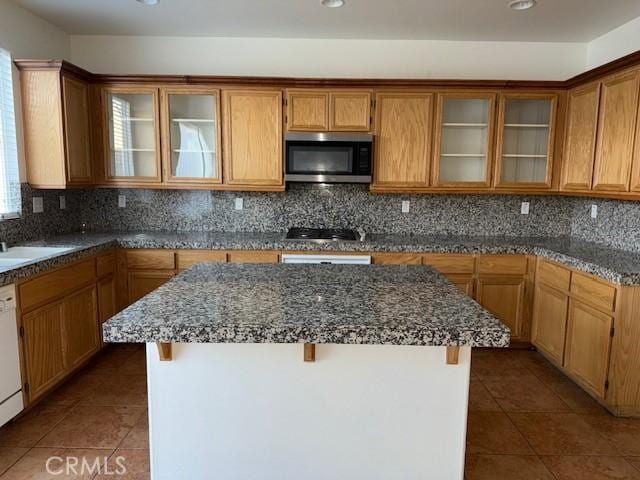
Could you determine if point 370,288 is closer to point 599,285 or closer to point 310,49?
point 599,285

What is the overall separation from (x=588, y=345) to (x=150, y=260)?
124 inches

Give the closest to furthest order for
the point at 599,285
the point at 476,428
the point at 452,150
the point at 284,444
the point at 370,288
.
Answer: the point at 284,444, the point at 370,288, the point at 476,428, the point at 599,285, the point at 452,150

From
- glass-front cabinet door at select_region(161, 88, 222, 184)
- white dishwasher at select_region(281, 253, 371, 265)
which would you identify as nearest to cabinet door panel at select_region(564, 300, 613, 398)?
white dishwasher at select_region(281, 253, 371, 265)

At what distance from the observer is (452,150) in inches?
142

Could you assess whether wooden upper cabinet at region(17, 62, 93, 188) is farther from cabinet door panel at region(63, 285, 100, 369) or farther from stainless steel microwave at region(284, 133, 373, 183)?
stainless steel microwave at region(284, 133, 373, 183)

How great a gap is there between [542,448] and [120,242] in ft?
10.3

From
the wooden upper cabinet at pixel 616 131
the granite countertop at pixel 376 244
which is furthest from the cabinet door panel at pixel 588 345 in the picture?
the wooden upper cabinet at pixel 616 131

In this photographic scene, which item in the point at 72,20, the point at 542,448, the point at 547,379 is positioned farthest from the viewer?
the point at 72,20

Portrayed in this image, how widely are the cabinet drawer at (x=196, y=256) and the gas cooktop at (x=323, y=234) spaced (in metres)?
0.57

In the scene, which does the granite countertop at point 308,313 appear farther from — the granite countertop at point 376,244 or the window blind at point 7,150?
the window blind at point 7,150

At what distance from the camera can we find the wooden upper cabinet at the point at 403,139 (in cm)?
348

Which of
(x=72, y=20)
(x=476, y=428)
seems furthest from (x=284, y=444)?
(x=72, y=20)

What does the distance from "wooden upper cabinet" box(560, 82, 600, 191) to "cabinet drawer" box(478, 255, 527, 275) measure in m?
0.71

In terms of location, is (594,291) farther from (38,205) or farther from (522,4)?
(38,205)
